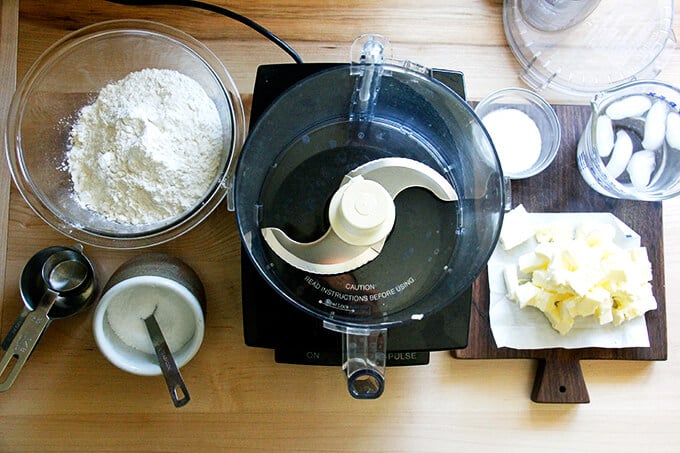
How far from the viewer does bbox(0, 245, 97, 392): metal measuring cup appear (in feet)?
2.36

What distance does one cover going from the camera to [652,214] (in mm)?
803

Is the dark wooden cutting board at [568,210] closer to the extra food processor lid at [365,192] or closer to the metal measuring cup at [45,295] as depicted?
the extra food processor lid at [365,192]

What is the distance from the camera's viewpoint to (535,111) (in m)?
0.80

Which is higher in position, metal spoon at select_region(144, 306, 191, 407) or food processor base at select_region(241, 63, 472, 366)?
food processor base at select_region(241, 63, 472, 366)

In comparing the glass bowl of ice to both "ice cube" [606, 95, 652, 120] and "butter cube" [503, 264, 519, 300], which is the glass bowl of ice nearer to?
"ice cube" [606, 95, 652, 120]

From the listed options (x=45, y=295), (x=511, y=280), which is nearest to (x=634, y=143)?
(x=511, y=280)

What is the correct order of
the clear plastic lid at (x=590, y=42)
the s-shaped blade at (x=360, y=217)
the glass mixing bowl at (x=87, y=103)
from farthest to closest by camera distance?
1. the clear plastic lid at (x=590, y=42)
2. the glass mixing bowl at (x=87, y=103)
3. the s-shaped blade at (x=360, y=217)

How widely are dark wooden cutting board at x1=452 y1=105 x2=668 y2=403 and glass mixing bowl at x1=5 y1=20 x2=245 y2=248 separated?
381mm

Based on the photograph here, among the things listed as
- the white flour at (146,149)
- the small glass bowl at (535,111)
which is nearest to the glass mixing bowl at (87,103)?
the white flour at (146,149)

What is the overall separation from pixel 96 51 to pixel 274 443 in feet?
1.90

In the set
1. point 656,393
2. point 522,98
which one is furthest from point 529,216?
point 656,393

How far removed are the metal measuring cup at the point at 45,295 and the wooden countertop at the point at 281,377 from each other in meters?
0.03

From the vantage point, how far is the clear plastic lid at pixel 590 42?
82 centimetres

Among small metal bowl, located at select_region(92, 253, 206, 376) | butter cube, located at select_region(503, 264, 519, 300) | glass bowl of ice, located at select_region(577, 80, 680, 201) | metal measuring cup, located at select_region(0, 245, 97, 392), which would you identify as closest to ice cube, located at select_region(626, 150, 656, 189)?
glass bowl of ice, located at select_region(577, 80, 680, 201)
